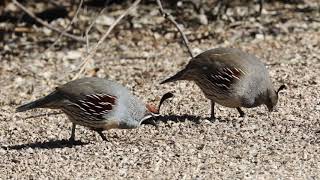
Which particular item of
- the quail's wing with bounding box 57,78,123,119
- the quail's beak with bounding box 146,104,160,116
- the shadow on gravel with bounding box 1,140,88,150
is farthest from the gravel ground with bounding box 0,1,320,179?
the quail's wing with bounding box 57,78,123,119

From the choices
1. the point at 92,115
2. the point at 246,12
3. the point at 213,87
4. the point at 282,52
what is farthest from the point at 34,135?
the point at 246,12

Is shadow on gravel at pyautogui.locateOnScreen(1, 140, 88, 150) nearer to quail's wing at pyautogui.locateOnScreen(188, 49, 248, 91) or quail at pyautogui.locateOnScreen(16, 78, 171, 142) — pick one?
quail at pyautogui.locateOnScreen(16, 78, 171, 142)

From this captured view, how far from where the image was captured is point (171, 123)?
6812 mm

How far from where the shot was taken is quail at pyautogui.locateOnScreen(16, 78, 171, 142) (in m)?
6.26

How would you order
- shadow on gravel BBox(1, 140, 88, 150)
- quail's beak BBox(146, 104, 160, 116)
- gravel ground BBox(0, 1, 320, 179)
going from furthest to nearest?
quail's beak BBox(146, 104, 160, 116) → shadow on gravel BBox(1, 140, 88, 150) → gravel ground BBox(0, 1, 320, 179)

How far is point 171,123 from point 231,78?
619mm

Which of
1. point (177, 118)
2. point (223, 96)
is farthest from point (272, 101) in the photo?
point (177, 118)

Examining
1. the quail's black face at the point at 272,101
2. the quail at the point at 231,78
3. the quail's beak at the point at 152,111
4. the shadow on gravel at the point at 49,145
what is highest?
the quail at the point at 231,78

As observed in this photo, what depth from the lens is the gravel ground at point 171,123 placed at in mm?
5789

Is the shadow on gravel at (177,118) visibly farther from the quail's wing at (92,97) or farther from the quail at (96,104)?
the quail's wing at (92,97)

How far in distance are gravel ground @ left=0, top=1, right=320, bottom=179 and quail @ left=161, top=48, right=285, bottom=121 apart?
0.18m

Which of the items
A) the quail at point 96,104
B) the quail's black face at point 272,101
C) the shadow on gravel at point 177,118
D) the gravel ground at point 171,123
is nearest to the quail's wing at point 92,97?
the quail at point 96,104

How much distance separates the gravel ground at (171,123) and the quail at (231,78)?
0.18 metres

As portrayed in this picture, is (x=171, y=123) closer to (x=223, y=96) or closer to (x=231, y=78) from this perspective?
(x=223, y=96)
